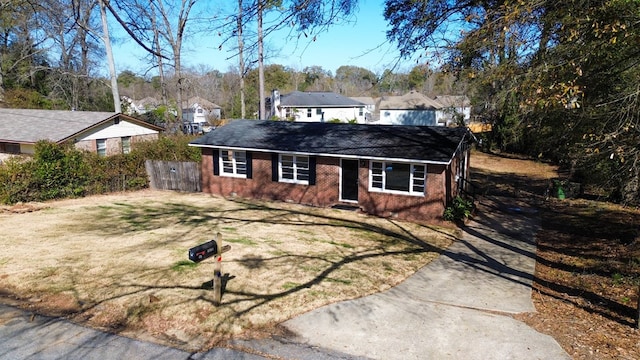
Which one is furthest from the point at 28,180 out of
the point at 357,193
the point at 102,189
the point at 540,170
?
the point at 540,170

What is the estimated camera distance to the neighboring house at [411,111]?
5181cm

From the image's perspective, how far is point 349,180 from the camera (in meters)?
17.2

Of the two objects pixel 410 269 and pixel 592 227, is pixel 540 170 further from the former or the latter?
pixel 410 269

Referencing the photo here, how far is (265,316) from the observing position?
7.22m

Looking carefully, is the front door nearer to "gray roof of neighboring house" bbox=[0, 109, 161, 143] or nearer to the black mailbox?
the black mailbox

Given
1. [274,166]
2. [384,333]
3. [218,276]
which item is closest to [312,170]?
[274,166]

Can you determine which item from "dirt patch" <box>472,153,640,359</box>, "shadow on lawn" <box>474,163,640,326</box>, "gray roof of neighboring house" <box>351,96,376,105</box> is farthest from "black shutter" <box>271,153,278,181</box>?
"gray roof of neighboring house" <box>351,96,376,105</box>

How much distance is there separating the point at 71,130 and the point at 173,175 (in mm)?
7608

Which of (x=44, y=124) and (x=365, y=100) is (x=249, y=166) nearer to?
(x=44, y=124)

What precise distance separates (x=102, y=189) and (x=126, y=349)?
49.4 ft

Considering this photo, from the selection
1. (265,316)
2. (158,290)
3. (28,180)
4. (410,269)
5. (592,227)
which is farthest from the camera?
(28,180)

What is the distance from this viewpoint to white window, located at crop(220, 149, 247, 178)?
62.5 ft

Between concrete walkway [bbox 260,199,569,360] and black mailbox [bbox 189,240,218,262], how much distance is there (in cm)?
185

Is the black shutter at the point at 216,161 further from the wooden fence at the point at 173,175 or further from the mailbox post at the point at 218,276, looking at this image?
the mailbox post at the point at 218,276
